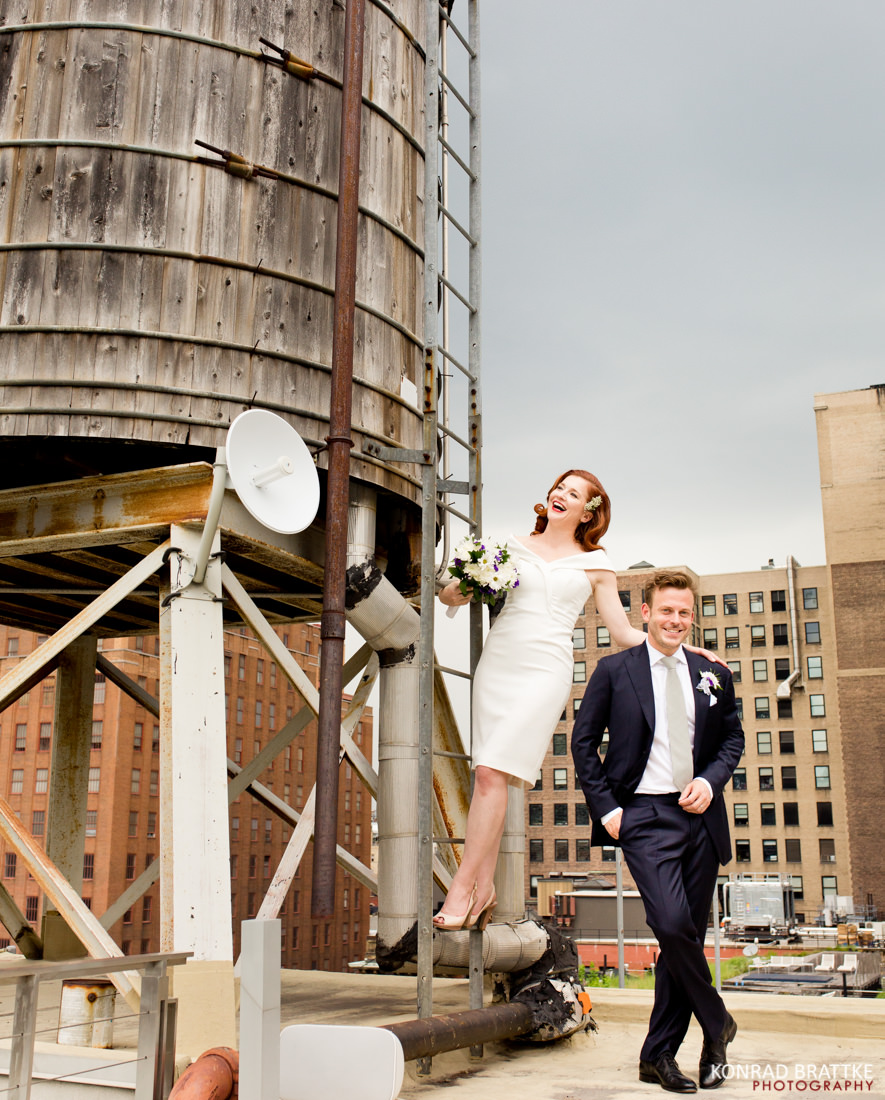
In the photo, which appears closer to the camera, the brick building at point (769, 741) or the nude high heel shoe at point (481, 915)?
the nude high heel shoe at point (481, 915)

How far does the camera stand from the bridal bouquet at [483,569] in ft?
22.9

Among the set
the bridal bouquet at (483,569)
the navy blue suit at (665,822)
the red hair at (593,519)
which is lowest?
the navy blue suit at (665,822)

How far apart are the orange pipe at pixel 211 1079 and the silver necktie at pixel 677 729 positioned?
257 cm

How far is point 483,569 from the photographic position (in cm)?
700

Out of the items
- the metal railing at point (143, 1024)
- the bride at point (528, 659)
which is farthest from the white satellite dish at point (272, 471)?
the metal railing at point (143, 1024)

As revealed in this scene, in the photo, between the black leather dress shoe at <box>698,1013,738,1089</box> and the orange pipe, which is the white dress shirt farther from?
the orange pipe

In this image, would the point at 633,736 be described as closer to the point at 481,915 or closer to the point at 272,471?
the point at 481,915

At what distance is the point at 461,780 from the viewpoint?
10.9 meters

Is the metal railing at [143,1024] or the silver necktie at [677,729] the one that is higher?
the silver necktie at [677,729]

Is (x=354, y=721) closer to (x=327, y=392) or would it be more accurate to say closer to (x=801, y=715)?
(x=327, y=392)

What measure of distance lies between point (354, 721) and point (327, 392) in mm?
3299

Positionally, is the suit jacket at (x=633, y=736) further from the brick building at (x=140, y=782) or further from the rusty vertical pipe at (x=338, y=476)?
the brick building at (x=140, y=782)

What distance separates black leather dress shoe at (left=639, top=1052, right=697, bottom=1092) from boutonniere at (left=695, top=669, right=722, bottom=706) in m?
1.84

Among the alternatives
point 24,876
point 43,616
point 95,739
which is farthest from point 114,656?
point 43,616
